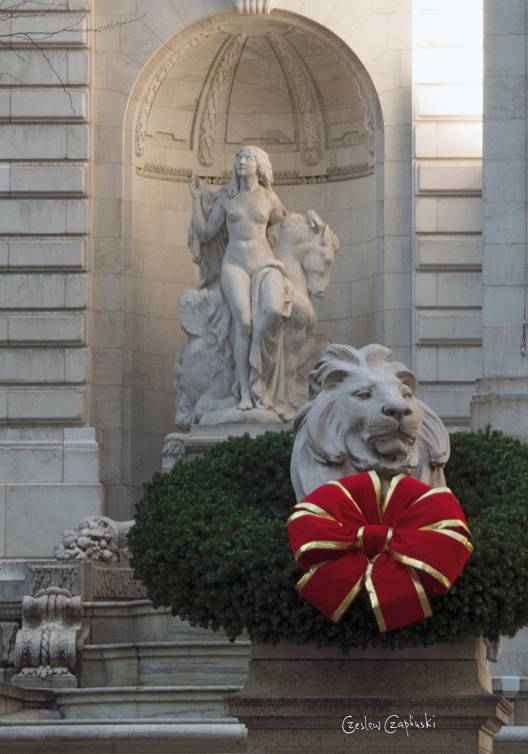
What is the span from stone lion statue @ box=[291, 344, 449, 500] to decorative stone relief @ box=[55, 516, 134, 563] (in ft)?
25.3

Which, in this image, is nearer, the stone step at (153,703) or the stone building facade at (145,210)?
the stone step at (153,703)

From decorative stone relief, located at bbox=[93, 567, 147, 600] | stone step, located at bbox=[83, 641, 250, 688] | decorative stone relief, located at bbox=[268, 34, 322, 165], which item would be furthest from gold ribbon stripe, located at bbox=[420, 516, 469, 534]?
decorative stone relief, located at bbox=[268, 34, 322, 165]

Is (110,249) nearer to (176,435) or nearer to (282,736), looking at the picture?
(176,435)

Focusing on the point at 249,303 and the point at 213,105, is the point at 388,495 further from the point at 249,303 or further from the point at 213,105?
the point at 213,105

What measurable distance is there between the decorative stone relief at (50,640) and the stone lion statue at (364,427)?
244 inches

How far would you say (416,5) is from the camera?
2002 cm

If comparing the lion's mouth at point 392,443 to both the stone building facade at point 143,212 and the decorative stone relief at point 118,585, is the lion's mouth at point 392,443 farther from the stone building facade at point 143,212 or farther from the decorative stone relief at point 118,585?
the stone building facade at point 143,212

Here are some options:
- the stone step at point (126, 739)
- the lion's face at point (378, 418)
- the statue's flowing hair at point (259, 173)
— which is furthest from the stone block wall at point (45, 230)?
the lion's face at point (378, 418)

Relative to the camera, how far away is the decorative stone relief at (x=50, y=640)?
14758 mm

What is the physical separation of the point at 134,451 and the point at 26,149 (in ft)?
11.9

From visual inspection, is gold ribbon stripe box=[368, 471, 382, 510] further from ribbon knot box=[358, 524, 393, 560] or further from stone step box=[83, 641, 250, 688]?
stone step box=[83, 641, 250, 688]

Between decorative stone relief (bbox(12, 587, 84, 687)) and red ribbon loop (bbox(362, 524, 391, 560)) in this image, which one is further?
decorative stone relief (bbox(12, 587, 84, 687))

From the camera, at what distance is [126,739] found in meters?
10.7

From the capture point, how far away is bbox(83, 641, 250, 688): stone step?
46.9ft
